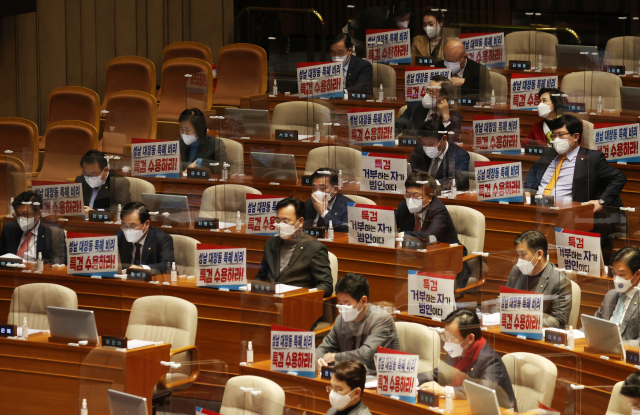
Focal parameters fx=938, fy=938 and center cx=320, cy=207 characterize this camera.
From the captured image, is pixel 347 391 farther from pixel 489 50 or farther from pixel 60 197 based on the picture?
pixel 489 50

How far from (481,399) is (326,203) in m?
2.81

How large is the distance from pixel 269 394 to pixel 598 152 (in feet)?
10.9

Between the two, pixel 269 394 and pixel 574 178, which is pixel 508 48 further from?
pixel 269 394

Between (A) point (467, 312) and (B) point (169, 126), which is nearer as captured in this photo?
(A) point (467, 312)

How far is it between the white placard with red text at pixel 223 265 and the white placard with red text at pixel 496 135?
2419 millimetres

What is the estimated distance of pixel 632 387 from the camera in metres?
3.79

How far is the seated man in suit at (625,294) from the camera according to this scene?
15.6 feet

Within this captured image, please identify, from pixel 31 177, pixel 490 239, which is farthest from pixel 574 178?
pixel 31 177

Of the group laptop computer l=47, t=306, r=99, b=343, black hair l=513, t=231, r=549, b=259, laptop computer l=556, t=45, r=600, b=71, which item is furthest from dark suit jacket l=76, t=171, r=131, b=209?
laptop computer l=556, t=45, r=600, b=71

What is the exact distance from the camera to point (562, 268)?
5.36 meters

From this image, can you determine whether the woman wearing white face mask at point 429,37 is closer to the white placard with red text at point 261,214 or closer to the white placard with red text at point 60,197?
the white placard with red text at point 261,214

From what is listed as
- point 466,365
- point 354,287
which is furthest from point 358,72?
point 466,365

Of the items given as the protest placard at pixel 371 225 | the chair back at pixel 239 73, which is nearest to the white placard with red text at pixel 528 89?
the protest placard at pixel 371 225

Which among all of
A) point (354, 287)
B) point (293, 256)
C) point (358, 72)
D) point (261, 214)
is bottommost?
point (354, 287)
